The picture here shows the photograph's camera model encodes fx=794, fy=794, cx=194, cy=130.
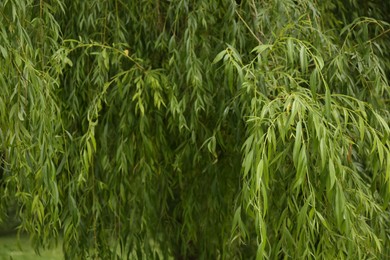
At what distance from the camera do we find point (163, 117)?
3.25 meters

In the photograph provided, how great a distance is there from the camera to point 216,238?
3391mm

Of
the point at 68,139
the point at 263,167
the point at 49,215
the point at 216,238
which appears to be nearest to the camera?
the point at 263,167

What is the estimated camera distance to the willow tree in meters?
2.71

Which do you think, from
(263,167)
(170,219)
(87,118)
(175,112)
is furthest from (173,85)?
(263,167)

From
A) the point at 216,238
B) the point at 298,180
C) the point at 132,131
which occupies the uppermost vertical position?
the point at 298,180

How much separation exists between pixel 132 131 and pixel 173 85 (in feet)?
0.82

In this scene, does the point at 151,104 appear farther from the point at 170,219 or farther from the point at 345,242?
the point at 345,242

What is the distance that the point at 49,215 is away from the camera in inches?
116

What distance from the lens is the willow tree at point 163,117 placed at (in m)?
2.71

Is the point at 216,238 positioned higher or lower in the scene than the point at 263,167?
lower

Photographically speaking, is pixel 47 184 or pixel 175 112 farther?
pixel 175 112

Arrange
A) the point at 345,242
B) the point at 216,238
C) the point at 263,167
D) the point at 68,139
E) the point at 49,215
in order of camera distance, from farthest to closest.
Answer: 1. the point at 216,238
2. the point at 68,139
3. the point at 49,215
4. the point at 345,242
5. the point at 263,167

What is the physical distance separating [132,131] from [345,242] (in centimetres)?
101

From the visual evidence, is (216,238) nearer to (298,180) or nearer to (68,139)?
(68,139)
